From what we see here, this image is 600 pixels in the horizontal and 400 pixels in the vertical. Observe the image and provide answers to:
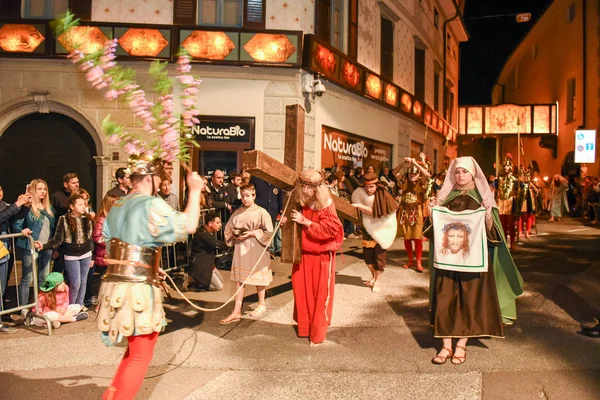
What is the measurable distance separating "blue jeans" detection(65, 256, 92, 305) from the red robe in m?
3.00

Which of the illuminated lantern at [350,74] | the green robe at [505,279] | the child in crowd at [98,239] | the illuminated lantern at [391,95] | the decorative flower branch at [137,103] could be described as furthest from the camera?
the illuminated lantern at [391,95]

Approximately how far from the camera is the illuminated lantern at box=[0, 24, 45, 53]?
12.5 meters

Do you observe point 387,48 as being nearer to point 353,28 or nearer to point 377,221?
point 353,28

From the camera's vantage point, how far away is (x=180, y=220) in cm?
373

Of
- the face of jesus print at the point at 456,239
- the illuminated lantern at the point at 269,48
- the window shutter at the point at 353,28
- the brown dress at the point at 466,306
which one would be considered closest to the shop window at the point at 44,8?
the illuminated lantern at the point at 269,48

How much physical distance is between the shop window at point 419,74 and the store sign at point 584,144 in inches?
329

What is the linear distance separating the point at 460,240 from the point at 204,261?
4.47 meters

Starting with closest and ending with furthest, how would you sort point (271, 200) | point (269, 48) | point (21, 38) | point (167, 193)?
point (167, 193)
point (271, 200)
point (21, 38)
point (269, 48)

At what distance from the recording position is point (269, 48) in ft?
42.4

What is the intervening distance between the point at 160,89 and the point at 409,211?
24.6 ft

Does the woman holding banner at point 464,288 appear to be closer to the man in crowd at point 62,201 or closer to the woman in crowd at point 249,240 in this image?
the woman in crowd at point 249,240

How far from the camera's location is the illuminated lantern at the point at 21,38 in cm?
1250

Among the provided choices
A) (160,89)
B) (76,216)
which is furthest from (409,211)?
(160,89)

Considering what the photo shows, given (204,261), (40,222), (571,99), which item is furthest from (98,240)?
(571,99)
